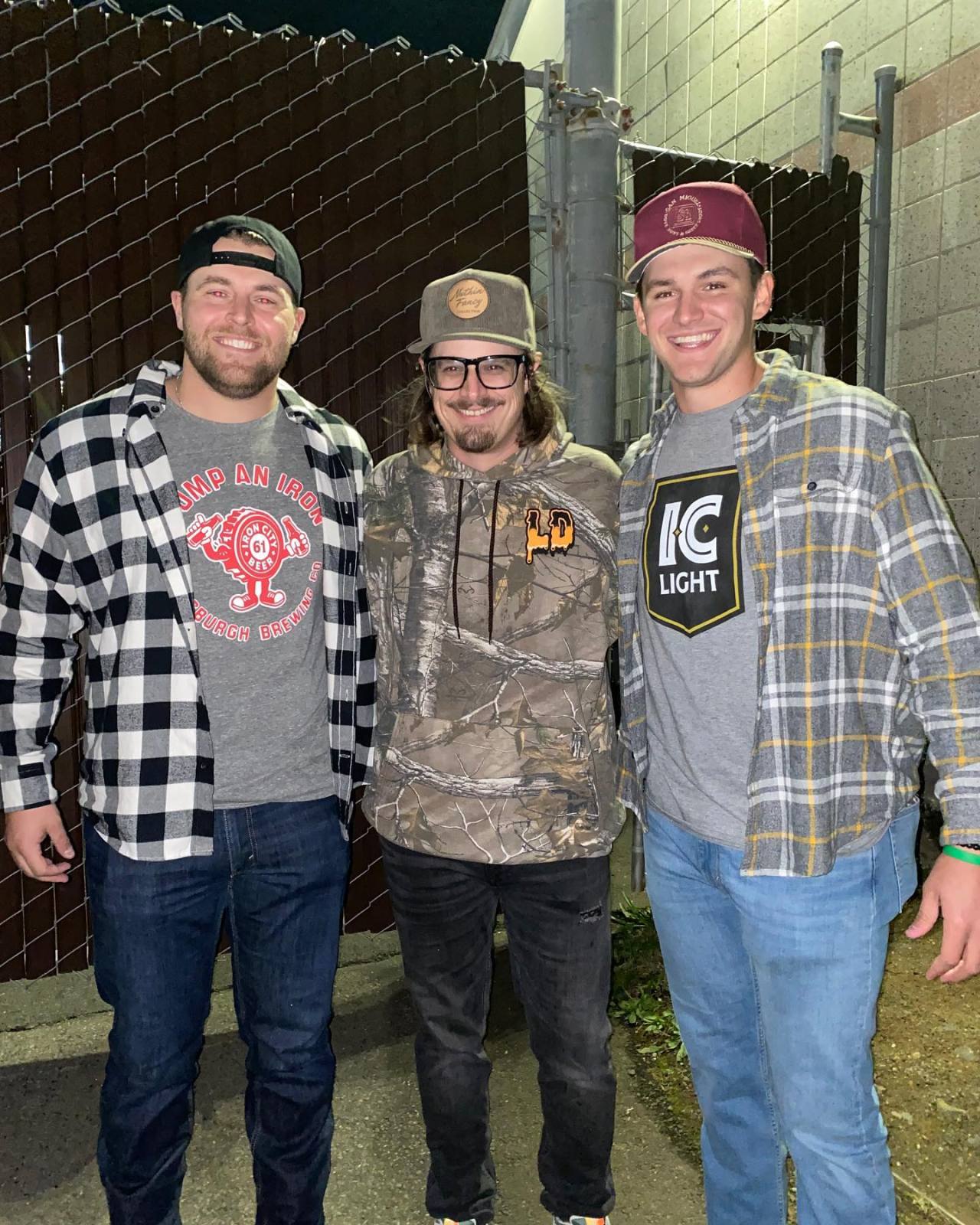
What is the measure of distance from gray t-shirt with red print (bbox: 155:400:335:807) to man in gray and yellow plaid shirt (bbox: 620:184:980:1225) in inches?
30.7

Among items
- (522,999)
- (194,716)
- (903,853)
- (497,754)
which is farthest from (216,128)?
(903,853)

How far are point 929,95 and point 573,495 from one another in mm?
3467

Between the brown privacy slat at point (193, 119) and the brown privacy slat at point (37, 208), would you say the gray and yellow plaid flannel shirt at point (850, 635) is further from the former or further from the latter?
the brown privacy slat at point (37, 208)

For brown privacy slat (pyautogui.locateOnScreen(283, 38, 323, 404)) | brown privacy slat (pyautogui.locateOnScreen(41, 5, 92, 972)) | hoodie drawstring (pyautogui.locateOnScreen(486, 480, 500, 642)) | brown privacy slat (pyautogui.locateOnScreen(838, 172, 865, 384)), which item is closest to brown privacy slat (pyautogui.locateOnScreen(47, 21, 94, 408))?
brown privacy slat (pyautogui.locateOnScreen(41, 5, 92, 972))

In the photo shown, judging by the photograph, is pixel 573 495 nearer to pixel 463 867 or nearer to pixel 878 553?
pixel 878 553

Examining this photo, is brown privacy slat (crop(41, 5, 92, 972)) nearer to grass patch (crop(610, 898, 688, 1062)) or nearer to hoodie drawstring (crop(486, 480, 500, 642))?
hoodie drawstring (crop(486, 480, 500, 642))

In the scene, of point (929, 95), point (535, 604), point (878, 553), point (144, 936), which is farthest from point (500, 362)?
point (929, 95)

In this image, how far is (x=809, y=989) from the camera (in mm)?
1631

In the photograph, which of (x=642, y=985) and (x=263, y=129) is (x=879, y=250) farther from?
(x=642, y=985)

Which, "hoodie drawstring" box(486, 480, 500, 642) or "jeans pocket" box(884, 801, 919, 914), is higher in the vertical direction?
"hoodie drawstring" box(486, 480, 500, 642)

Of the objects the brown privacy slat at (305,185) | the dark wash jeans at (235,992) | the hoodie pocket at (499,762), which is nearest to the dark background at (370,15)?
the brown privacy slat at (305,185)

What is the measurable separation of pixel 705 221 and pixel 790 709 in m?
0.98

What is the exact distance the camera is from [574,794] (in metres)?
2.02

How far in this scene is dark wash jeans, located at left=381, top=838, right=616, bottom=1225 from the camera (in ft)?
6.48
